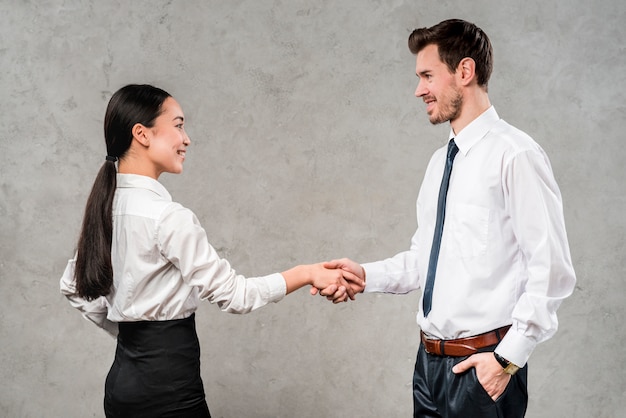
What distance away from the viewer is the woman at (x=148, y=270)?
196 cm

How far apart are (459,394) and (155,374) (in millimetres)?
935

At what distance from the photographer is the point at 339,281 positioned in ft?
8.27

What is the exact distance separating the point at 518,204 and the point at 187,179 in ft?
6.97

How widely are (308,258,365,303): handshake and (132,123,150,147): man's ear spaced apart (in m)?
0.79

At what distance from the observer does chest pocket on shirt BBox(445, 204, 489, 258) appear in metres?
1.90

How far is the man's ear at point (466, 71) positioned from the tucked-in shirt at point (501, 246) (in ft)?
0.39

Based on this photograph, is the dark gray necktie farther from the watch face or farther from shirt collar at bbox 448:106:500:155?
the watch face

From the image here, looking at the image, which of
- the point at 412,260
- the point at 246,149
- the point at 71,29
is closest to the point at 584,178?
the point at 412,260

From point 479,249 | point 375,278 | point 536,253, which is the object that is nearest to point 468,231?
point 479,249

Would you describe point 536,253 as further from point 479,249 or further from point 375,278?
point 375,278

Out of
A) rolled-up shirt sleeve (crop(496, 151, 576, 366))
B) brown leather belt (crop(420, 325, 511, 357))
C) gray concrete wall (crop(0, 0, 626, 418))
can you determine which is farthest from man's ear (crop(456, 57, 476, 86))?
gray concrete wall (crop(0, 0, 626, 418))

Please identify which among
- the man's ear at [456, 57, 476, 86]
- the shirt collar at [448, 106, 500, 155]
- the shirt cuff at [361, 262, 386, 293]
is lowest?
the shirt cuff at [361, 262, 386, 293]

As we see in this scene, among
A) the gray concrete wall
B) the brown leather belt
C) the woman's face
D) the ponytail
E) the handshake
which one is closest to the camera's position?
the brown leather belt

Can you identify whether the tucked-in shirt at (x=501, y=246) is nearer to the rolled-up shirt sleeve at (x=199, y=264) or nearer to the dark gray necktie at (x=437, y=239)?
the dark gray necktie at (x=437, y=239)
